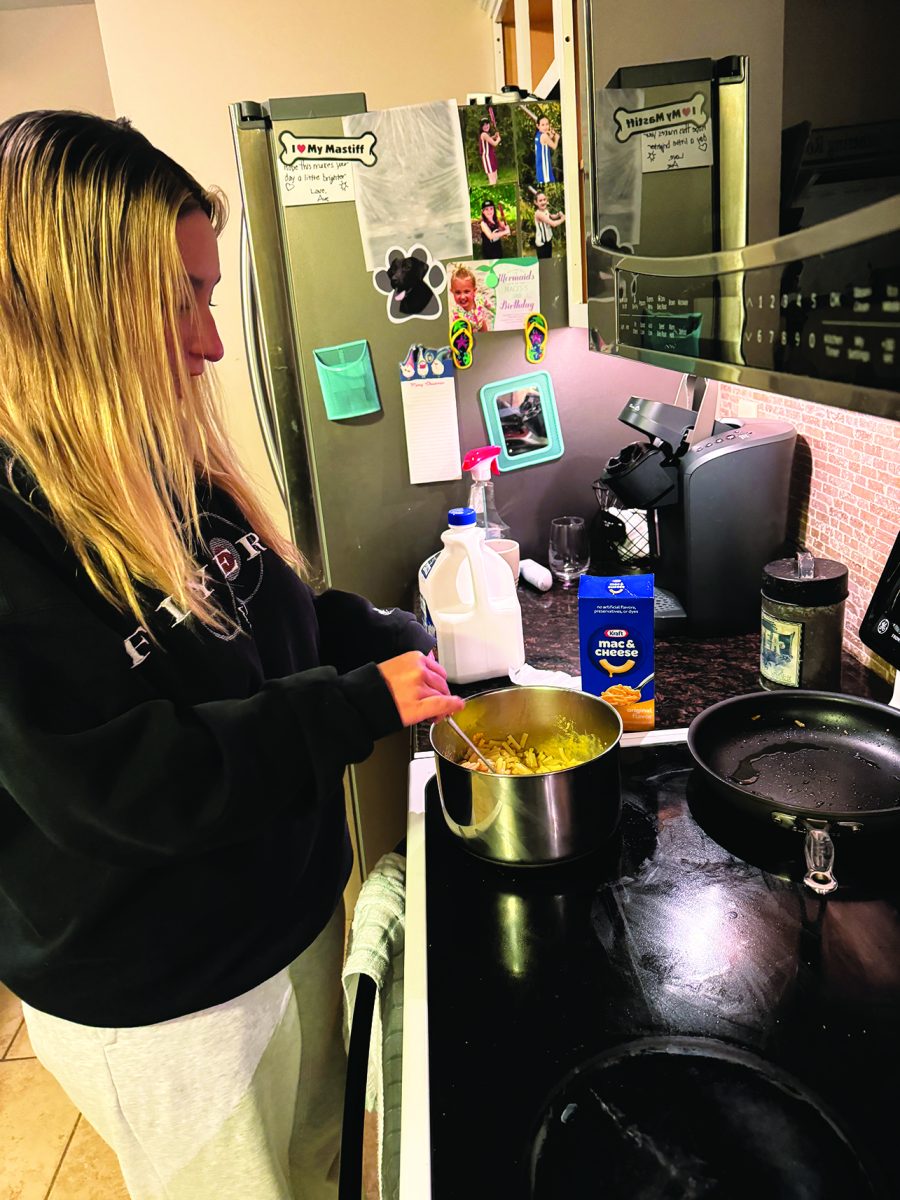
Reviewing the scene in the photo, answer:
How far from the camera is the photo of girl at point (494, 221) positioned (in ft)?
5.32

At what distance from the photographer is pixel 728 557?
143cm

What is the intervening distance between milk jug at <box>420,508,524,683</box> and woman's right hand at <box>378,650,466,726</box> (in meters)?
0.39

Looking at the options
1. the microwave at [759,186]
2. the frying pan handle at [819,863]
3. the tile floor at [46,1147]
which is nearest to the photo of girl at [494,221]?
the microwave at [759,186]

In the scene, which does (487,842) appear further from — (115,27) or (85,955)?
(115,27)

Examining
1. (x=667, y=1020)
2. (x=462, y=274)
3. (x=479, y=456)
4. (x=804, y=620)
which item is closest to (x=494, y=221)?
(x=462, y=274)

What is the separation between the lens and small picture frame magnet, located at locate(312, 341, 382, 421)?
5.54 feet

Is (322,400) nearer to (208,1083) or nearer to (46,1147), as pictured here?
(208,1083)

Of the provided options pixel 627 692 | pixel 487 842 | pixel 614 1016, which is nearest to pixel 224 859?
pixel 487 842

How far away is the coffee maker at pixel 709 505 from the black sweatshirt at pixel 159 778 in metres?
0.72

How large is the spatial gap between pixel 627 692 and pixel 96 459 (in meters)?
0.76

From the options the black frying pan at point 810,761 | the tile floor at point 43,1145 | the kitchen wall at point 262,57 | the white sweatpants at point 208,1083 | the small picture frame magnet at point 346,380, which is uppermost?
the kitchen wall at point 262,57

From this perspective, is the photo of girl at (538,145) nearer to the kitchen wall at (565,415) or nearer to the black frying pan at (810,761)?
the kitchen wall at (565,415)

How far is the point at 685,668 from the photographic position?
1.37m

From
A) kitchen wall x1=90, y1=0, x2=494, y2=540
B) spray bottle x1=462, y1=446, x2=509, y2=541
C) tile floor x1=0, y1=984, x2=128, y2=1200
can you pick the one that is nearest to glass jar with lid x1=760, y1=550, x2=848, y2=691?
spray bottle x1=462, y1=446, x2=509, y2=541
